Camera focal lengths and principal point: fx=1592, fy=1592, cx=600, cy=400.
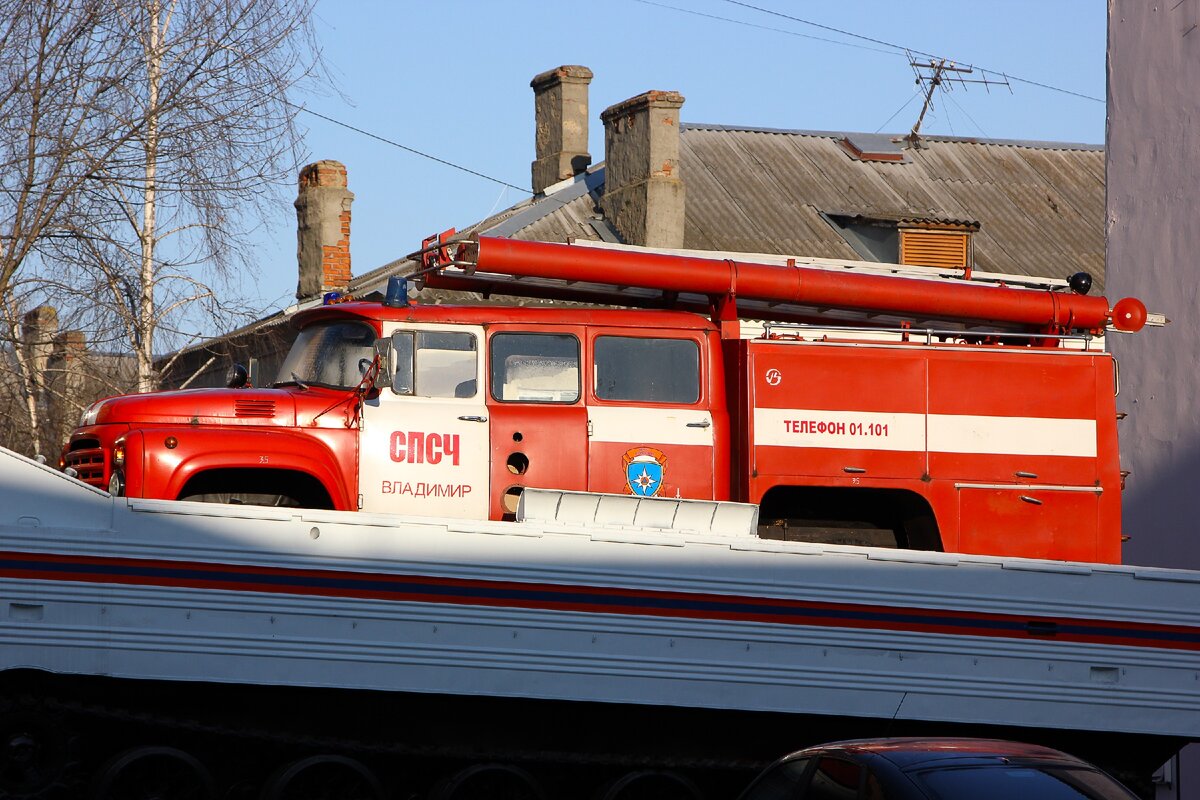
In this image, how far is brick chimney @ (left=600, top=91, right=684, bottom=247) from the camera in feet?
80.2

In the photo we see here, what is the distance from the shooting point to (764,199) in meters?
28.2

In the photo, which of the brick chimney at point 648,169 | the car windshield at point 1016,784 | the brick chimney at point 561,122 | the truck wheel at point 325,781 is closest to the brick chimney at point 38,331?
the truck wheel at point 325,781

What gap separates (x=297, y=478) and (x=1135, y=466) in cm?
801

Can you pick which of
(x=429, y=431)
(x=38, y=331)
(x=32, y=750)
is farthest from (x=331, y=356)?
(x=38, y=331)

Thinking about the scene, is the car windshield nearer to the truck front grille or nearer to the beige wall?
the truck front grille

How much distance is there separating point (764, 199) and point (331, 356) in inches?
712

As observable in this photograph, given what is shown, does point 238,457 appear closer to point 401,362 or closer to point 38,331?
point 401,362

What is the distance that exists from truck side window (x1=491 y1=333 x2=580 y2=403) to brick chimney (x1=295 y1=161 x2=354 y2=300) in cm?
1532

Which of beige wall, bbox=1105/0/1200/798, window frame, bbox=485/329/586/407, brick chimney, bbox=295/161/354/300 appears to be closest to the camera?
window frame, bbox=485/329/586/407

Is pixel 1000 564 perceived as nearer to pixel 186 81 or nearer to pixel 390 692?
pixel 390 692

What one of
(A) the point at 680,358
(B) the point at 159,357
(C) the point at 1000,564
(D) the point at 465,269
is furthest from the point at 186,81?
(C) the point at 1000,564

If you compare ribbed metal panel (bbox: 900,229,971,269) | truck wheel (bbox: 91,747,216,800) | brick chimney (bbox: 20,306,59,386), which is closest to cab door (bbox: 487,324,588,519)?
truck wheel (bbox: 91,747,216,800)

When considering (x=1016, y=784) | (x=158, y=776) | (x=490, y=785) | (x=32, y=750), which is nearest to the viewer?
(x=1016, y=784)

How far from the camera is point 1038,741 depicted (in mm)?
10680
